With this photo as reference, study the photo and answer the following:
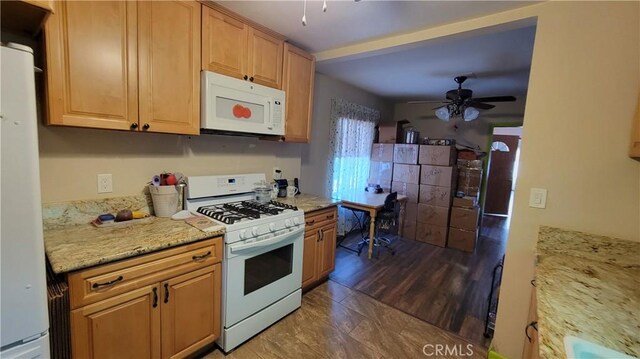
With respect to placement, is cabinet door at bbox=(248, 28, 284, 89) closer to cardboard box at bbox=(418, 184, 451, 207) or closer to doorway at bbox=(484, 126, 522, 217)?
cardboard box at bbox=(418, 184, 451, 207)

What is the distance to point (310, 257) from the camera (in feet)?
8.17

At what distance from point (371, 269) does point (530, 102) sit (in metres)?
2.28

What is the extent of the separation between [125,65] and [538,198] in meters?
2.58

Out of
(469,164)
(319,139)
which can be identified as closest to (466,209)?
(469,164)

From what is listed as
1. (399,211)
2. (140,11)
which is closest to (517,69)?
(399,211)

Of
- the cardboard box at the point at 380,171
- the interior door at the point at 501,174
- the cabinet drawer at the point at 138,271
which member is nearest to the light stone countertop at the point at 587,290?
the cabinet drawer at the point at 138,271

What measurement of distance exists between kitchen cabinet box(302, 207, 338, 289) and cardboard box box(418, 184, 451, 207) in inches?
87.4

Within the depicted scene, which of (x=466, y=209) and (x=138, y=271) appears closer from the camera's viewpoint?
(x=138, y=271)

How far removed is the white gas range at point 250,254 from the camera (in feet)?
5.80

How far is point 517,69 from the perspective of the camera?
3072 mm

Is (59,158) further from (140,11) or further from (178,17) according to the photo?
(178,17)

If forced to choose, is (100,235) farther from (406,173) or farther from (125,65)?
(406,173)

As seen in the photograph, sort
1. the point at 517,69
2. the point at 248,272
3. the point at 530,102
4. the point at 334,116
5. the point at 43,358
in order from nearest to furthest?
the point at 43,358, the point at 530,102, the point at 248,272, the point at 517,69, the point at 334,116

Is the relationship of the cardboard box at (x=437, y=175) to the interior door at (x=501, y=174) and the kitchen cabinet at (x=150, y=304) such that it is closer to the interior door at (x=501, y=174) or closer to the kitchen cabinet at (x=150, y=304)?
the interior door at (x=501, y=174)
